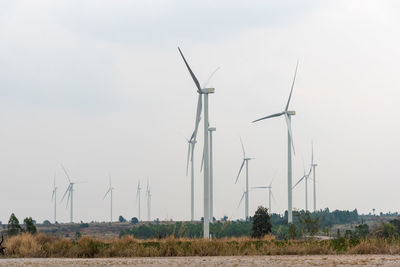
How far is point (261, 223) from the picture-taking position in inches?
3241

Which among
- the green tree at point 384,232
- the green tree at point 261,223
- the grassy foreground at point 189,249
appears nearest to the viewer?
the grassy foreground at point 189,249

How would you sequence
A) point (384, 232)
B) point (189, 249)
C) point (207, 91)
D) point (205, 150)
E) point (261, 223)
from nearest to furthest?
point (189, 249)
point (205, 150)
point (384, 232)
point (207, 91)
point (261, 223)

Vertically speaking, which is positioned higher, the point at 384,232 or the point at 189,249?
the point at 384,232

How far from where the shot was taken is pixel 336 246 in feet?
148

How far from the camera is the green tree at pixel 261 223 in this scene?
81562 millimetres

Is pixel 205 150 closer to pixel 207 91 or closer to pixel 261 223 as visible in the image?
pixel 207 91

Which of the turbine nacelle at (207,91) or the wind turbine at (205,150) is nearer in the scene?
the wind turbine at (205,150)

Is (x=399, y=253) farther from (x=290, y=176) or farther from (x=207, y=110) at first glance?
(x=290, y=176)

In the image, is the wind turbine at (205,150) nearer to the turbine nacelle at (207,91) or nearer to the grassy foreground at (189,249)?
the turbine nacelle at (207,91)

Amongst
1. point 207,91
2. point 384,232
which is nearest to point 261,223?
point 384,232

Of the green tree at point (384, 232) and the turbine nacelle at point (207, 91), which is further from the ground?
the turbine nacelle at point (207, 91)

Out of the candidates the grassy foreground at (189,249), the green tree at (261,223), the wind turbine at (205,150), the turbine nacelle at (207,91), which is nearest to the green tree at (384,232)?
the green tree at (261,223)

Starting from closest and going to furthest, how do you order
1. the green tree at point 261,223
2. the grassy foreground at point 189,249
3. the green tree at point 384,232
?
the grassy foreground at point 189,249, the green tree at point 384,232, the green tree at point 261,223

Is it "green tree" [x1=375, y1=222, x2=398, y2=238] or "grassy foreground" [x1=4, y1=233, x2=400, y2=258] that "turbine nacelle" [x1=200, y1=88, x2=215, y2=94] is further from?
"grassy foreground" [x1=4, y1=233, x2=400, y2=258]
